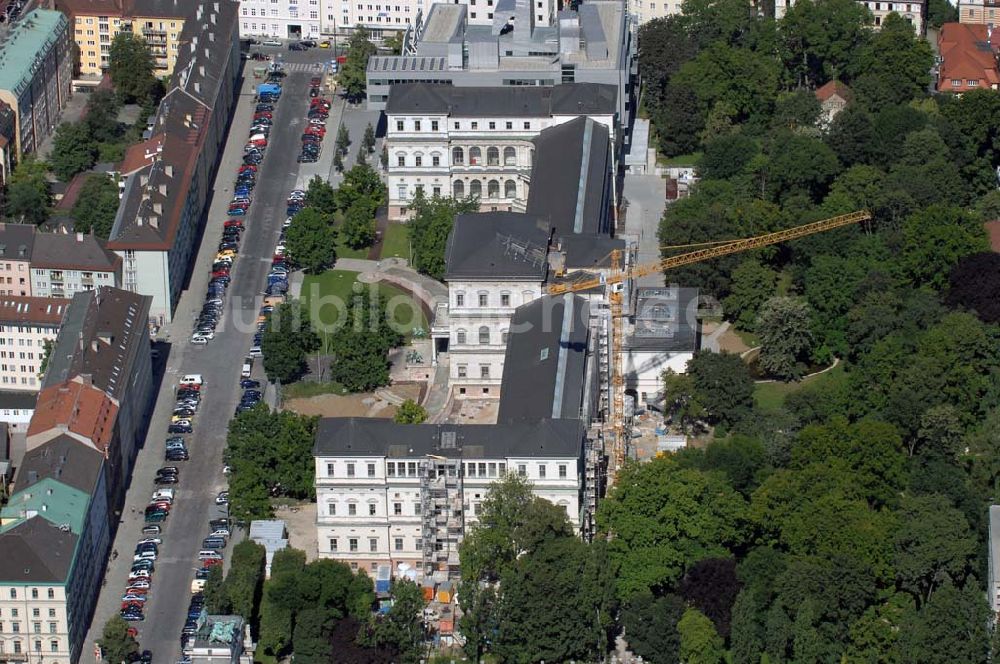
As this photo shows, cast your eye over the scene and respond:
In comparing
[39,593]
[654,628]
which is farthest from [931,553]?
[39,593]

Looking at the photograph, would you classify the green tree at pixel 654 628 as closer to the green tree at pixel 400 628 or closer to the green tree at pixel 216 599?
the green tree at pixel 400 628

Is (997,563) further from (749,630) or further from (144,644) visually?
(144,644)

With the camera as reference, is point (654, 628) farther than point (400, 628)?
Yes

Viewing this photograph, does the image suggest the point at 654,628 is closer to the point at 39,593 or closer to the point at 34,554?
the point at 39,593

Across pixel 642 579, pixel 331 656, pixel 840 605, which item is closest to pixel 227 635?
pixel 331 656

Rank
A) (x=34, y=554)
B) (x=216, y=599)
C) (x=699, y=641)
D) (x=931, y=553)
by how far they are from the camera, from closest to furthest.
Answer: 1. (x=699, y=641)
2. (x=34, y=554)
3. (x=931, y=553)
4. (x=216, y=599)
